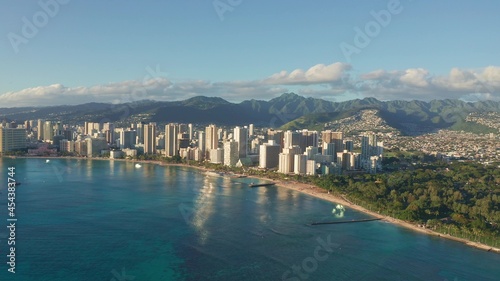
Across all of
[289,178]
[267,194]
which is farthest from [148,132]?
[267,194]

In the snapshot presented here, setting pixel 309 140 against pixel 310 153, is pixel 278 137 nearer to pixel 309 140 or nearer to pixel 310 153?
pixel 309 140

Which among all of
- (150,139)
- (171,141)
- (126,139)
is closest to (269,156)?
(171,141)

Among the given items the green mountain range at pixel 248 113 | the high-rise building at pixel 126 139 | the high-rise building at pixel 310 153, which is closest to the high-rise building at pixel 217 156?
the high-rise building at pixel 310 153

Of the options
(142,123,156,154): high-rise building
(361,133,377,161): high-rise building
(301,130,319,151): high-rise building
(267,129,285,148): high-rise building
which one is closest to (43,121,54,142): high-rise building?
(142,123,156,154): high-rise building

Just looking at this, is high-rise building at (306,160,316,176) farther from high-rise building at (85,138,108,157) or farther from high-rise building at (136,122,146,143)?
high-rise building at (136,122,146,143)

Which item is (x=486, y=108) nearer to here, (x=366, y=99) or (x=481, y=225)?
(x=366, y=99)

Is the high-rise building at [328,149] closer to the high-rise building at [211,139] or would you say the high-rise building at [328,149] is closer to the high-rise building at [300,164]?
the high-rise building at [300,164]
